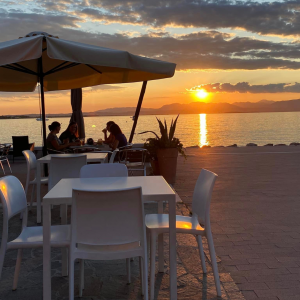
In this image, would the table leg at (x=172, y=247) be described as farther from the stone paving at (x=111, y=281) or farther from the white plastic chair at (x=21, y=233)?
the white plastic chair at (x=21, y=233)

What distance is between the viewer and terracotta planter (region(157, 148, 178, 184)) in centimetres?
716

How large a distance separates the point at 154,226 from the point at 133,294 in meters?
0.47

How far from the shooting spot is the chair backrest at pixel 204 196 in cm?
258

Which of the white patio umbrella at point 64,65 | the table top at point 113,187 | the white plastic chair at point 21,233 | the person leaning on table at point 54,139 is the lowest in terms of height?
the white plastic chair at point 21,233

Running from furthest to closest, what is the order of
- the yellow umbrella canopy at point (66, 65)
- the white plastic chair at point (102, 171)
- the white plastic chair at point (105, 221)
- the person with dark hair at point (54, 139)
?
the person with dark hair at point (54, 139) → the yellow umbrella canopy at point (66, 65) → the white plastic chair at point (102, 171) → the white plastic chair at point (105, 221)

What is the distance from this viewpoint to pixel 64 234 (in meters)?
2.55

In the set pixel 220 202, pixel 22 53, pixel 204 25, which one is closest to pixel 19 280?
pixel 22 53

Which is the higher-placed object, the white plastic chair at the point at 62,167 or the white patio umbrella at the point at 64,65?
the white patio umbrella at the point at 64,65

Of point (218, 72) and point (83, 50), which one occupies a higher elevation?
point (218, 72)

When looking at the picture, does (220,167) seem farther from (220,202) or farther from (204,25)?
(204,25)

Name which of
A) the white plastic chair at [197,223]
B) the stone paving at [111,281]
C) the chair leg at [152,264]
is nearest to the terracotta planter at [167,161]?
the stone paving at [111,281]

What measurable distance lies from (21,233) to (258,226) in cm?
265

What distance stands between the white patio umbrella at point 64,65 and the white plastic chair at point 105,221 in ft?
7.69

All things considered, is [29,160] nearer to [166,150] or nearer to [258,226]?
[166,150]
